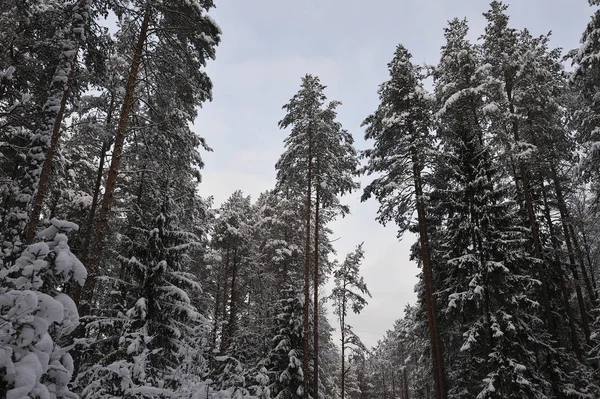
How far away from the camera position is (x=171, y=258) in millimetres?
12078

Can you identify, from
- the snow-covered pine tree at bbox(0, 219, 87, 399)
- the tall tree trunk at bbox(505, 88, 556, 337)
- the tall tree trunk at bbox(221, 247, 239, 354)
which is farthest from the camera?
the tall tree trunk at bbox(221, 247, 239, 354)

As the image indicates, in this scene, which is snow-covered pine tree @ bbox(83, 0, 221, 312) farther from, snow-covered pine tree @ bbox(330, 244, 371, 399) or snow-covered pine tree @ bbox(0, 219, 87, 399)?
snow-covered pine tree @ bbox(330, 244, 371, 399)

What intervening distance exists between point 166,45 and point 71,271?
380 inches

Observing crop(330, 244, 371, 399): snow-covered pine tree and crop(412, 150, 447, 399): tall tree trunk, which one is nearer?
crop(412, 150, 447, 399): tall tree trunk

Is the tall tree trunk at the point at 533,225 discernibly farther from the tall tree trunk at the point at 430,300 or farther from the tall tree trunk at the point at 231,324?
the tall tree trunk at the point at 231,324

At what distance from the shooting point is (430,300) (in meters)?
13.7

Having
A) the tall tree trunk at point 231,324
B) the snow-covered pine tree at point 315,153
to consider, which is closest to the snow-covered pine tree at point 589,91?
the snow-covered pine tree at point 315,153

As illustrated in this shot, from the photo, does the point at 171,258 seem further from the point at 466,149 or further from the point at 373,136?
the point at 466,149

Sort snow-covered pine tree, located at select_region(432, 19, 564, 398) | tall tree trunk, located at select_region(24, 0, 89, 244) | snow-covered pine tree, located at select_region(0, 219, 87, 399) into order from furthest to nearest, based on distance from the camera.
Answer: snow-covered pine tree, located at select_region(432, 19, 564, 398), tall tree trunk, located at select_region(24, 0, 89, 244), snow-covered pine tree, located at select_region(0, 219, 87, 399)

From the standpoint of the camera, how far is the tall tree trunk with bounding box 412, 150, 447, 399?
12.7 m

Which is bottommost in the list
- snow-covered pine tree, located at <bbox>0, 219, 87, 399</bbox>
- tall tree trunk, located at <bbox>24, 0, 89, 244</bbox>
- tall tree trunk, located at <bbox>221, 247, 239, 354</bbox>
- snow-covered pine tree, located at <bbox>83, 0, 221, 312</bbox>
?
snow-covered pine tree, located at <bbox>0, 219, 87, 399</bbox>

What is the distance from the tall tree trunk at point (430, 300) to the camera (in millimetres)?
12695

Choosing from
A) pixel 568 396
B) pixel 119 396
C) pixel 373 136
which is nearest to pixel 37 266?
pixel 119 396

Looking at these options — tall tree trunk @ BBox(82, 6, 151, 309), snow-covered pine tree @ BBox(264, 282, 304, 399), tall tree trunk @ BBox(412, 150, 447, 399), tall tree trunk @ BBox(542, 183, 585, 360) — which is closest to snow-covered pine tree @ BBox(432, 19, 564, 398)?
Answer: tall tree trunk @ BBox(412, 150, 447, 399)
